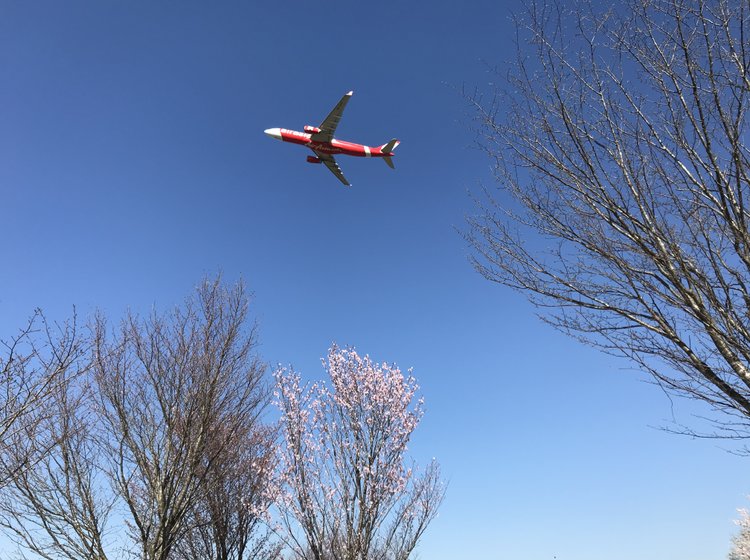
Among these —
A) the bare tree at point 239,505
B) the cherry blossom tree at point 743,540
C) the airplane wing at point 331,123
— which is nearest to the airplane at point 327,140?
the airplane wing at point 331,123

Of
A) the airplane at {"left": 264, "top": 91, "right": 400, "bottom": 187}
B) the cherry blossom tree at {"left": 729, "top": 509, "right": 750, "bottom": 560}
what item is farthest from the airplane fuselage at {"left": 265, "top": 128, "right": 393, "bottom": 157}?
the cherry blossom tree at {"left": 729, "top": 509, "right": 750, "bottom": 560}

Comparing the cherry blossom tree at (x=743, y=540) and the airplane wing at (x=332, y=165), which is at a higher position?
the airplane wing at (x=332, y=165)

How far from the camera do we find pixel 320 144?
13.5 m

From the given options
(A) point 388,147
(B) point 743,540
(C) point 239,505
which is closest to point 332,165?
(A) point 388,147

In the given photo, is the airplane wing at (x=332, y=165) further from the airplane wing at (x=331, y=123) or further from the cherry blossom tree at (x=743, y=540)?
the cherry blossom tree at (x=743, y=540)

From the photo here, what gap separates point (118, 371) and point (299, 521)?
422 cm

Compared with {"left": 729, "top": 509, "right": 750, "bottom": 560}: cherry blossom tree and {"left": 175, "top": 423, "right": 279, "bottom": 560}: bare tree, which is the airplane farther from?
{"left": 729, "top": 509, "right": 750, "bottom": 560}: cherry blossom tree

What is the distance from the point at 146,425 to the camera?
7.85 m

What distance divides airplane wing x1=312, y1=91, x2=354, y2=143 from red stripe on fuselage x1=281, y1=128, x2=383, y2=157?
0.22 m

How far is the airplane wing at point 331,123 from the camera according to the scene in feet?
39.8

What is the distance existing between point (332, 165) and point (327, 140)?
891 mm

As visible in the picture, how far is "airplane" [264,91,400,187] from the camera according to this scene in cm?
1270

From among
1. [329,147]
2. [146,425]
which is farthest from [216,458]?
[329,147]

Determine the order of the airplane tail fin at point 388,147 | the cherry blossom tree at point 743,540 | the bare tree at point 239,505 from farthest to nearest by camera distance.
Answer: the cherry blossom tree at point 743,540
the airplane tail fin at point 388,147
the bare tree at point 239,505
